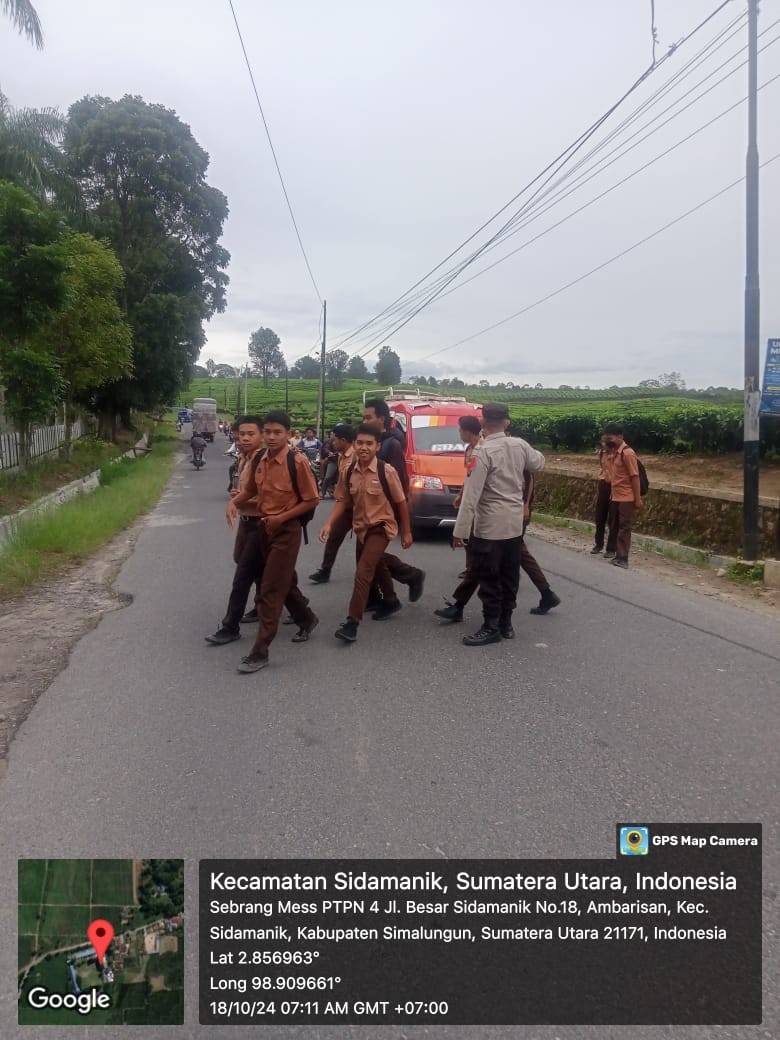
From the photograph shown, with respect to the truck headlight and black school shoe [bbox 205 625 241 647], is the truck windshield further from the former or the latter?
black school shoe [bbox 205 625 241 647]

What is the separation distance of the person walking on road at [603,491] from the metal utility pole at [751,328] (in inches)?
61.8

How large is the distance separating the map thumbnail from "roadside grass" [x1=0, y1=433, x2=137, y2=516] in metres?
12.0

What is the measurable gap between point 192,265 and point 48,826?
37.6m

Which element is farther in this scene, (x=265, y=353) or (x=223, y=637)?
(x=265, y=353)

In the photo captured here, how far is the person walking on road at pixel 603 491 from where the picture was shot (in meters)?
10.4

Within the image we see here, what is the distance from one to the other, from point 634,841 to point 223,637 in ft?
12.6

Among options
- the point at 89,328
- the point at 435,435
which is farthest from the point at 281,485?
the point at 89,328

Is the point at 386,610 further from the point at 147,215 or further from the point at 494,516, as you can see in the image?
the point at 147,215

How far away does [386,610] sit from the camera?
289 inches

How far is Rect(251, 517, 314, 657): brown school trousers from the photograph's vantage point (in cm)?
575

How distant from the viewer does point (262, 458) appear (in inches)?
244

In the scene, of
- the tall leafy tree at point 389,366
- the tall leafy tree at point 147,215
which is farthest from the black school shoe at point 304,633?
the tall leafy tree at point 389,366

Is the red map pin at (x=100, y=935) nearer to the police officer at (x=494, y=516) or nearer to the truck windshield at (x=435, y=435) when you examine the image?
the police officer at (x=494, y=516)

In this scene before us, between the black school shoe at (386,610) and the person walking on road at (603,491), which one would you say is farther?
the person walking on road at (603,491)
